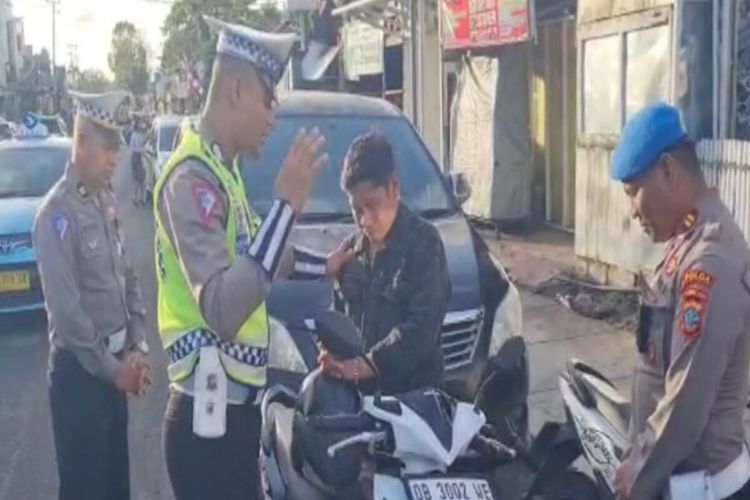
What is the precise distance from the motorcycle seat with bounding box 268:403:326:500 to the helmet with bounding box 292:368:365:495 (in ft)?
0.10

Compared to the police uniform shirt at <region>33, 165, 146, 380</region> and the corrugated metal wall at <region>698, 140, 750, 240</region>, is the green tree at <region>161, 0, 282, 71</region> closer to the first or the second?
the corrugated metal wall at <region>698, 140, 750, 240</region>

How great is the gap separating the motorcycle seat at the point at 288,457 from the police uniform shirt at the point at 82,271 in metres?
0.64

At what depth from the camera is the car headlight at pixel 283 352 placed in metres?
4.64

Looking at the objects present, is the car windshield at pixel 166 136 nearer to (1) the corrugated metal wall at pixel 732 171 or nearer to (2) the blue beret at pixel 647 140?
(1) the corrugated metal wall at pixel 732 171

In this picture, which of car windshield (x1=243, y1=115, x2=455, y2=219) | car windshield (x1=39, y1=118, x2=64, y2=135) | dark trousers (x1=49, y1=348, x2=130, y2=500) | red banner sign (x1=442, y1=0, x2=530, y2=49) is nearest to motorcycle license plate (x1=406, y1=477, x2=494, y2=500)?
dark trousers (x1=49, y1=348, x2=130, y2=500)

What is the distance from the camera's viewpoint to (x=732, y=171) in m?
8.11

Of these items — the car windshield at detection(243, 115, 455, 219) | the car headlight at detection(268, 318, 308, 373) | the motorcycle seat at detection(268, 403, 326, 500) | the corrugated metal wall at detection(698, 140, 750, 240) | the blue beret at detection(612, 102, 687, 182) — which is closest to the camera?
the blue beret at detection(612, 102, 687, 182)

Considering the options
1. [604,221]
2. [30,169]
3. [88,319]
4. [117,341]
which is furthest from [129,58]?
[88,319]

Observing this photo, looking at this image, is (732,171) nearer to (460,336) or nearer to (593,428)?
(460,336)

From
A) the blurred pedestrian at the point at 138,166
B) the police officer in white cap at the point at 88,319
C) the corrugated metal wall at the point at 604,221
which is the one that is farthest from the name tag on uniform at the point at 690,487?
the blurred pedestrian at the point at 138,166

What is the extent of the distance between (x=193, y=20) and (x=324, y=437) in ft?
162

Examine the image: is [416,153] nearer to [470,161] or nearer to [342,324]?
[342,324]

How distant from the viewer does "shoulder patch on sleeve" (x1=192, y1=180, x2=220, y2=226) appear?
2.65 meters

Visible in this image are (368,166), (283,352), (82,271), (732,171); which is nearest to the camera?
(368,166)
